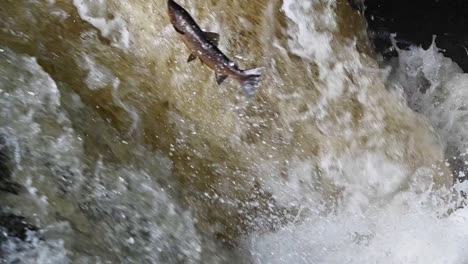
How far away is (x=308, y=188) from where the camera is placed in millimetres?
3336

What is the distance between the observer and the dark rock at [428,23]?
433 centimetres

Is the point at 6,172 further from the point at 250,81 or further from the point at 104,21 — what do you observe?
the point at 250,81

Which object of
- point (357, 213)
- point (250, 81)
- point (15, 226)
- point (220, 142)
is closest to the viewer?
point (15, 226)

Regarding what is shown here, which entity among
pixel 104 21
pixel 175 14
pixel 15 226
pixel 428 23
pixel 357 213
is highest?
pixel 428 23

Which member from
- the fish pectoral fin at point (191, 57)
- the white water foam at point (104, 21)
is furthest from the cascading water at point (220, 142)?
the fish pectoral fin at point (191, 57)

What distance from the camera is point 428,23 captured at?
436 centimetres

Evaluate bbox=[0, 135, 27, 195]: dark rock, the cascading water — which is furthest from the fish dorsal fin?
bbox=[0, 135, 27, 195]: dark rock

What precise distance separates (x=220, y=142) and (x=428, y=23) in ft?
6.21

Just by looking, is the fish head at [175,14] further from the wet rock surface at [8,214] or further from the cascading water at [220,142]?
the wet rock surface at [8,214]

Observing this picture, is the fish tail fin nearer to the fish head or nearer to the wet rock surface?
the fish head

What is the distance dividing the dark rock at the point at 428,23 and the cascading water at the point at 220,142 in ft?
0.79

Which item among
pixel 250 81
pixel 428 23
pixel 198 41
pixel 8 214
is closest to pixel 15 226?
pixel 8 214

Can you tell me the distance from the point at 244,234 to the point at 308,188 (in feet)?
1.34

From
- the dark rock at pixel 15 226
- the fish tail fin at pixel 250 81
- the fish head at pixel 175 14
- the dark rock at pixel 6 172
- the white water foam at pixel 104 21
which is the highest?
the fish head at pixel 175 14
